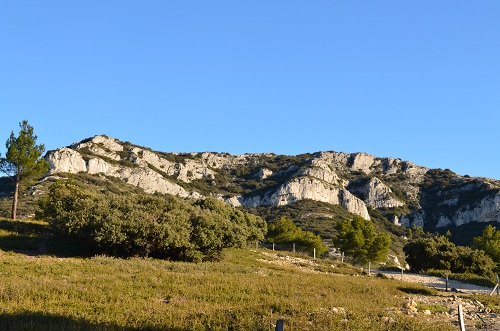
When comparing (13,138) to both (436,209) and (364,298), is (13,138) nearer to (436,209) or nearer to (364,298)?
(364,298)

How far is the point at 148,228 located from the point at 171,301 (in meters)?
14.5

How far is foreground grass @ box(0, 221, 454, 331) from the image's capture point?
1230 cm

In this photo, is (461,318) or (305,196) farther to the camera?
(305,196)

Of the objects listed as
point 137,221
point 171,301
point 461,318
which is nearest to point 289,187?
point 137,221

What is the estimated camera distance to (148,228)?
2959 cm

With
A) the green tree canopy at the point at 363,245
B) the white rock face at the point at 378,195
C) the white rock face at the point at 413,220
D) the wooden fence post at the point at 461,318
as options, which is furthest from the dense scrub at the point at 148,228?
the white rock face at the point at 378,195

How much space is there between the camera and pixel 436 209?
17525cm

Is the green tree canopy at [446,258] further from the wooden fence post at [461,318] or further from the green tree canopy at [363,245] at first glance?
the wooden fence post at [461,318]

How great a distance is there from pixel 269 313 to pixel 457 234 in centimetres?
15066

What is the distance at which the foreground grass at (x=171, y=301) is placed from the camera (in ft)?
40.3

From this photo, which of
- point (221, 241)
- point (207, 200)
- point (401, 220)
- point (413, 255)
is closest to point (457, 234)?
point (401, 220)

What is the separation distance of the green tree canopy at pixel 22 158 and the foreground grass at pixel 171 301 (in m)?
21.6

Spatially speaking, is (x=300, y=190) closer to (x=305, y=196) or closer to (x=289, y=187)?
(x=305, y=196)

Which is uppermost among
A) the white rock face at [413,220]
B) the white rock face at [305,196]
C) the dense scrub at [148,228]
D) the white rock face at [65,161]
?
the white rock face at [65,161]
